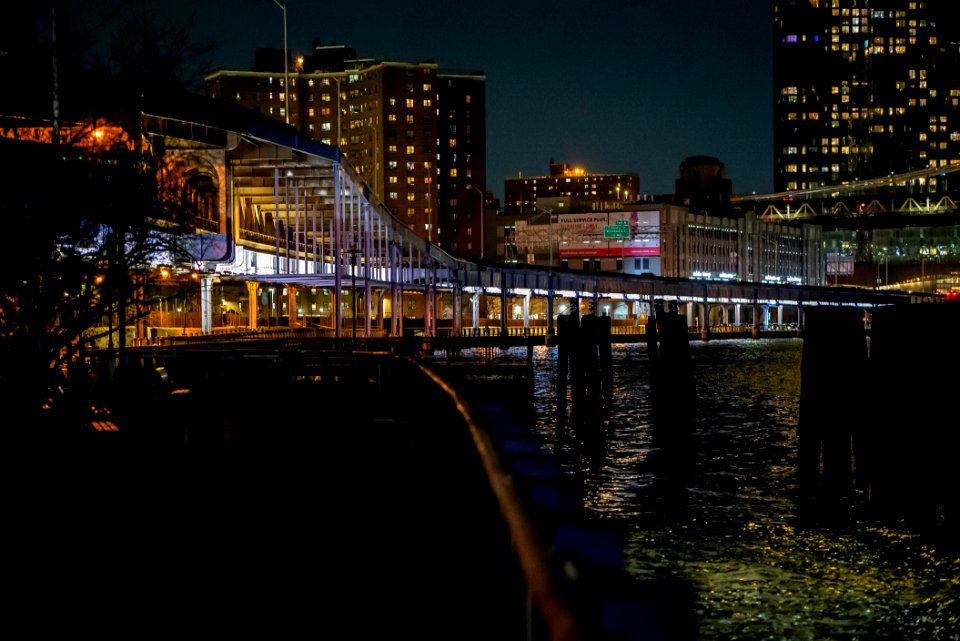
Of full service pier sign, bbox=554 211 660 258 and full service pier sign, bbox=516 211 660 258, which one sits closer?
full service pier sign, bbox=554 211 660 258

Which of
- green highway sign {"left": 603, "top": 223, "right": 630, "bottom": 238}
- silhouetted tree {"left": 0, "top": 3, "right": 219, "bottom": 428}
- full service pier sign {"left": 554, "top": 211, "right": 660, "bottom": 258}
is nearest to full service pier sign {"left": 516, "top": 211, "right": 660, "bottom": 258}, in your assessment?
full service pier sign {"left": 554, "top": 211, "right": 660, "bottom": 258}

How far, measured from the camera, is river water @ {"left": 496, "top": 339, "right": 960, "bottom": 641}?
12602mm

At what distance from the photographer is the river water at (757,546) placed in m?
12.6

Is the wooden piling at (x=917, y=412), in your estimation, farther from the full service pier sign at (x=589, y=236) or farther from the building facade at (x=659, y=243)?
the full service pier sign at (x=589, y=236)

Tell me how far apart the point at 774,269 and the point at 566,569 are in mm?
193879

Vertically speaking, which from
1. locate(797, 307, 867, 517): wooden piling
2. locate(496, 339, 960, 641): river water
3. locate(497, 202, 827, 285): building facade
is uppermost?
locate(497, 202, 827, 285): building facade

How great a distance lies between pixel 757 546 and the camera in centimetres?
1625

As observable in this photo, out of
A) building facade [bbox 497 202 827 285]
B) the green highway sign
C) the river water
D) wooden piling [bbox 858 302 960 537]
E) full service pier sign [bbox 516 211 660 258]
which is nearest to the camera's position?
the river water

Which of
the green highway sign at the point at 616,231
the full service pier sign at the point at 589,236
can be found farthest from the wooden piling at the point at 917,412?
the full service pier sign at the point at 589,236

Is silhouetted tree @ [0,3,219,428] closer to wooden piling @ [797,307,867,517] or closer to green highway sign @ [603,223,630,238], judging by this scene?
wooden piling @ [797,307,867,517]

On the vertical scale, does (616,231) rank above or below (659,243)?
above

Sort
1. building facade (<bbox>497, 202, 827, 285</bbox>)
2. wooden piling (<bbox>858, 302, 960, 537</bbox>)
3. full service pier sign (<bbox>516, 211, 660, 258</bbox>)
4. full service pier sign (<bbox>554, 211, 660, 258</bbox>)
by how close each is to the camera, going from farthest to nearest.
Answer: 1. building facade (<bbox>497, 202, 827, 285</bbox>)
2. full service pier sign (<bbox>516, 211, 660, 258</bbox>)
3. full service pier sign (<bbox>554, 211, 660, 258</bbox>)
4. wooden piling (<bbox>858, 302, 960, 537</bbox>)

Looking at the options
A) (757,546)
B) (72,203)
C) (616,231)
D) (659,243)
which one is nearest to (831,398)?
(757,546)

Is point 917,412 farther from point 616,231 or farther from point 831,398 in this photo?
point 616,231
